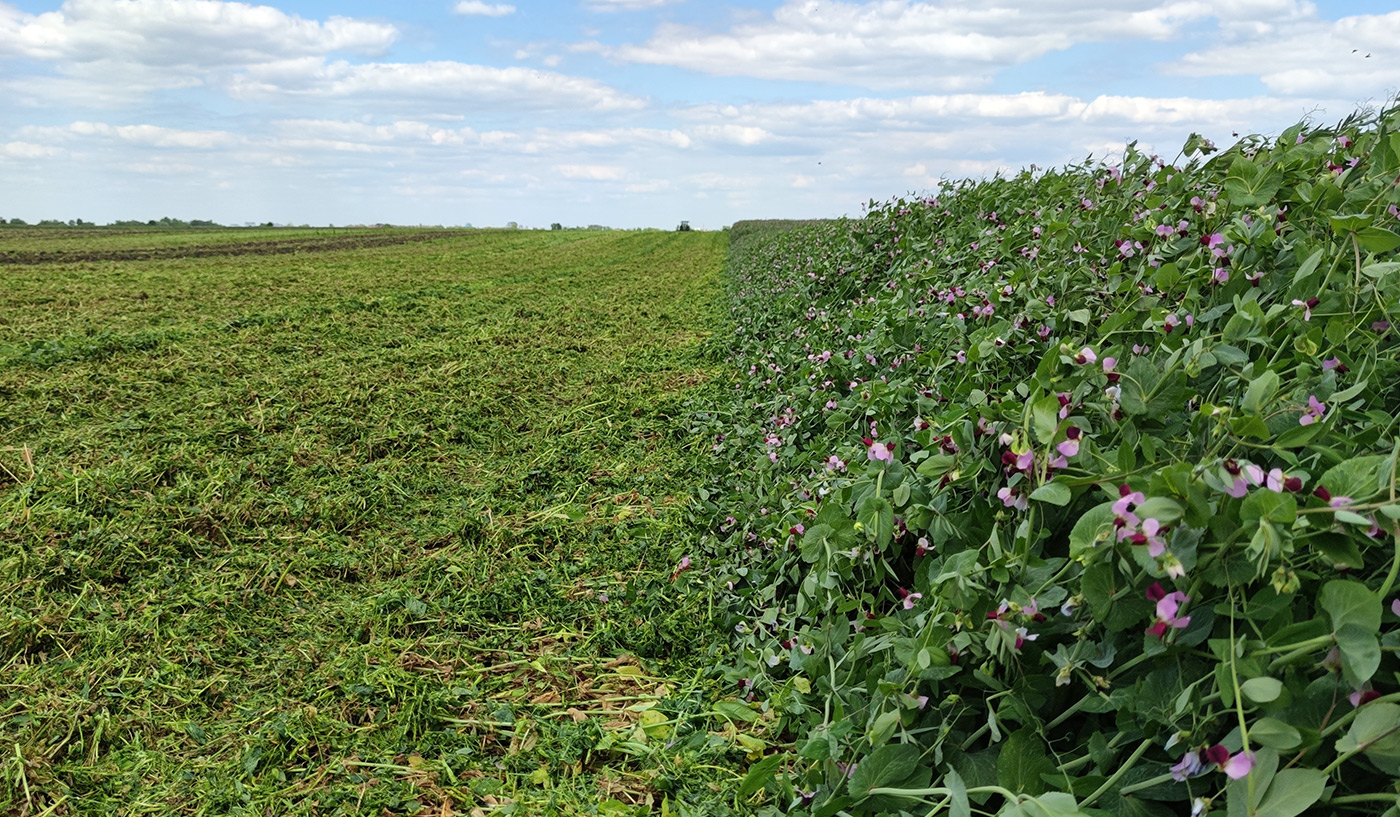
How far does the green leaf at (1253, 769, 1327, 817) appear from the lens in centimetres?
109

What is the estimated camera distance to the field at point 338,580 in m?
2.38

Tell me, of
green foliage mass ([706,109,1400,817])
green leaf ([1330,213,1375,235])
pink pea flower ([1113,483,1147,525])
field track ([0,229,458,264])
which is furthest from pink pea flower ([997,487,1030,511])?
field track ([0,229,458,264])

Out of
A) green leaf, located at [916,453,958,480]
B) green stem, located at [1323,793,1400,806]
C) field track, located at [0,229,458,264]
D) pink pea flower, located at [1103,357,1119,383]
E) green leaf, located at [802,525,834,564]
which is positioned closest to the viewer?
green stem, located at [1323,793,1400,806]

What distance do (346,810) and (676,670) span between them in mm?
1124

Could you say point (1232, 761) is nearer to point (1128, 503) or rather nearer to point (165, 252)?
point (1128, 503)

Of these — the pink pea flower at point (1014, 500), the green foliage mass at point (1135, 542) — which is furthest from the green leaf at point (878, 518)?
the pink pea flower at point (1014, 500)

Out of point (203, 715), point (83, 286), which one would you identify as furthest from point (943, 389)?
point (83, 286)

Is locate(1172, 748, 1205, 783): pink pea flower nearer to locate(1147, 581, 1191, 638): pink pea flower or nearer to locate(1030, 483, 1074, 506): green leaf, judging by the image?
locate(1147, 581, 1191, 638): pink pea flower

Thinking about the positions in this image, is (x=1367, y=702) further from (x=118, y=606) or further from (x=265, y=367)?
(x=265, y=367)

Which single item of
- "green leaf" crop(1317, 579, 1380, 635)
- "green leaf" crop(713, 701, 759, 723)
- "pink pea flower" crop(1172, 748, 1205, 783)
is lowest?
"green leaf" crop(713, 701, 759, 723)

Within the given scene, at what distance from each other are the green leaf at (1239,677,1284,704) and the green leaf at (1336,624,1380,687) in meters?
0.09

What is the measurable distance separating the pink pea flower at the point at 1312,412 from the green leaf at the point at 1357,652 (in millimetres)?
448

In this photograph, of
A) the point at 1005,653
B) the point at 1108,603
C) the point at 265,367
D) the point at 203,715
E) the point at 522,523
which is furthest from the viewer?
the point at 265,367

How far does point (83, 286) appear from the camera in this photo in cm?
958
